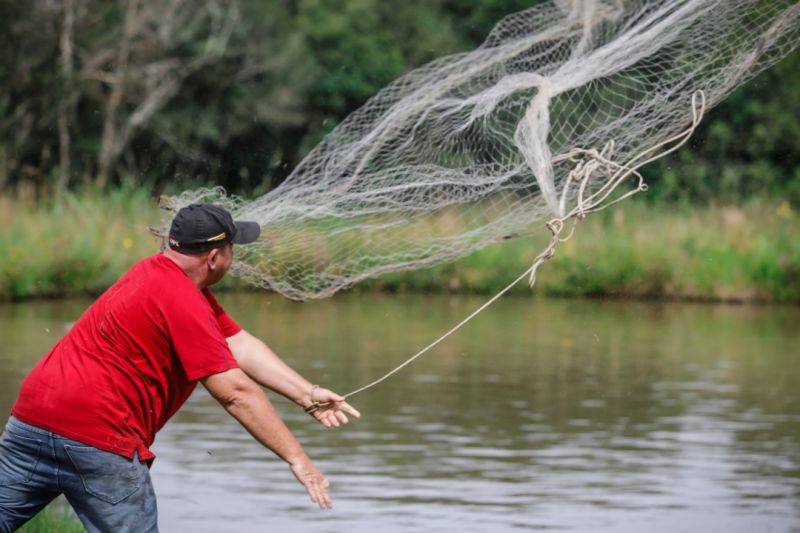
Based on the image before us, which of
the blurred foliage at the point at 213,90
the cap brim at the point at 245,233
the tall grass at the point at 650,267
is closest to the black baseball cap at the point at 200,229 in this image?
the cap brim at the point at 245,233

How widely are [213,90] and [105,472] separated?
1028 inches

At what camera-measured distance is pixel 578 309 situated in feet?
53.1

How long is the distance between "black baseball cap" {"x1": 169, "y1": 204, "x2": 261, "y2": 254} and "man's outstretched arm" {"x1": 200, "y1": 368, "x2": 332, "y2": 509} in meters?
0.37

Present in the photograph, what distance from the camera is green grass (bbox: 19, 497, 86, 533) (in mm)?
5404

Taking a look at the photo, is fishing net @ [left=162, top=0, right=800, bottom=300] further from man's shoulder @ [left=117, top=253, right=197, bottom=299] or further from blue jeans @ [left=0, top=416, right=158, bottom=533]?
blue jeans @ [left=0, top=416, right=158, bottom=533]

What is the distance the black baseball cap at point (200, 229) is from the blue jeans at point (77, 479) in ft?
1.96

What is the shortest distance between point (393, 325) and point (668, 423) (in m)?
5.48

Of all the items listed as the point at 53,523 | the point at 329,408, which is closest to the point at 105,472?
the point at 329,408

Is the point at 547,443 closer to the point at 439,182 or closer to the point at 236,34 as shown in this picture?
the point at 439,182

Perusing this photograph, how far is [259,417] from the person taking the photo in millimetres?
3900

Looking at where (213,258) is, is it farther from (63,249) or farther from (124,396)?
(63,249)

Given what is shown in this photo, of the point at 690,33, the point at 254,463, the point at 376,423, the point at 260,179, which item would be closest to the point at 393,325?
the point at 376,423

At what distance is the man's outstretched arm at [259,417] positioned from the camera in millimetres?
3852

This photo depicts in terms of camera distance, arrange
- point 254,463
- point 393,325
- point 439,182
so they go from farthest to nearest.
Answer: point 393,325
point 254,463
point 439,182
